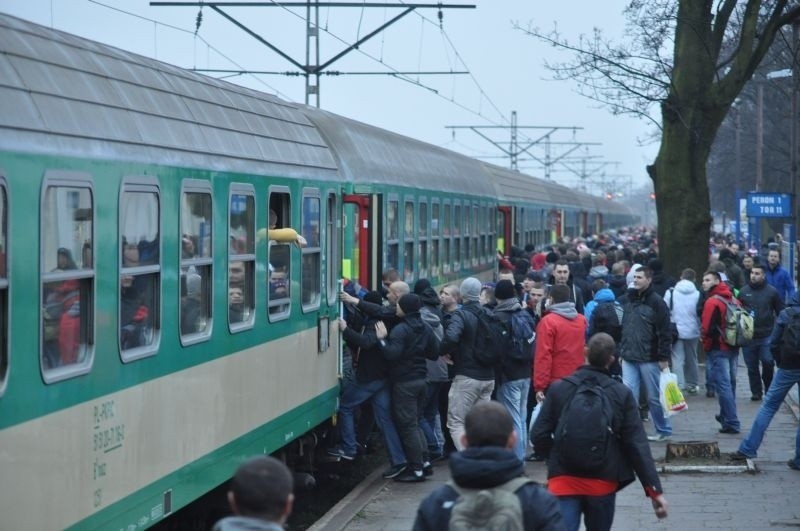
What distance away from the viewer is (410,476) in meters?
13.4

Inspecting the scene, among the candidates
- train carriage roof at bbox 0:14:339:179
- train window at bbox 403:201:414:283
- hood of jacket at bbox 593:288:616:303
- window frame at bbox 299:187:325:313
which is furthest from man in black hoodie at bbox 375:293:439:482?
train window at bbox 403:201:414:283

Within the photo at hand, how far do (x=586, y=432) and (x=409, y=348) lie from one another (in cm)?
529

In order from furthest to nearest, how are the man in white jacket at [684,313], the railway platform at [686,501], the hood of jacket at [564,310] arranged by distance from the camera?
the man in white jacket at [684,313]
the hood of jacket at [564,310]
the railway platform at [686,501]

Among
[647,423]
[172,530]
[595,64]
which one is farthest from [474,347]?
[595,64]

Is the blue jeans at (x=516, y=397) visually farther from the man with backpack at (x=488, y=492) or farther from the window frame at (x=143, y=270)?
the man with backpack at (x=488, y=492)

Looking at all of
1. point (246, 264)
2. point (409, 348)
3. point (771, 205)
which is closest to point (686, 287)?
point (409, 348)

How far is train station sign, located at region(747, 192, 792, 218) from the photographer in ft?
90.8

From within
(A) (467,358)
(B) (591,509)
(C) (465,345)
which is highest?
(C) (465,345)

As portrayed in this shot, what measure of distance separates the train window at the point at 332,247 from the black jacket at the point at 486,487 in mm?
7917

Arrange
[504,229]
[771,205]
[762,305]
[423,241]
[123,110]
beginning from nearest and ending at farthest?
[123,110] → [762,305] → [423,241] → [771,205] → [504,229]

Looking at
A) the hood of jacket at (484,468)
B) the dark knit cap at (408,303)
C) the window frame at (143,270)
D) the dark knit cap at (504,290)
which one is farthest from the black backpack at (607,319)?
the hood of jacket at (484,468)

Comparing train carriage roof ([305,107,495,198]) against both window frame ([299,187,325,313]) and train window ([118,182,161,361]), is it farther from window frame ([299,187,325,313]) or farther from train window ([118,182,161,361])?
train window ([118,182,161,361])

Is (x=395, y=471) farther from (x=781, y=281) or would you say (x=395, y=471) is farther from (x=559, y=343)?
(x=781, y=281)

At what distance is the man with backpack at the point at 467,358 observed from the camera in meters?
12.8
